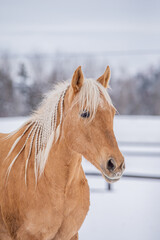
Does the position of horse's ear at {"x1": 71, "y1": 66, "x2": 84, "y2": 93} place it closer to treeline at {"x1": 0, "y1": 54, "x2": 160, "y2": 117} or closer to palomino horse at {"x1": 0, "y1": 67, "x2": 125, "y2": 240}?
palomino horse at {"x1": 0, "y1": 67, "x2": 125, "y2": 240}

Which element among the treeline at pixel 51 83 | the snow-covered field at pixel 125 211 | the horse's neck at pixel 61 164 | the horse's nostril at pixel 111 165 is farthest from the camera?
the treeline at pixel 51 83

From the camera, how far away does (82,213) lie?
1.39m

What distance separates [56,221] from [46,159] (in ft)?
1.15

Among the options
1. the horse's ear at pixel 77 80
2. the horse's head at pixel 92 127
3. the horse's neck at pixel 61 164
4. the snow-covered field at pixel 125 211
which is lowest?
the snow-covered field at pixel 125 211

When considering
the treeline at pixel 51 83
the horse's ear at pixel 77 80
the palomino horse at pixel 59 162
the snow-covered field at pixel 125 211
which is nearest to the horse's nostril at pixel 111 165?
the palomino horse at pixel 59 162

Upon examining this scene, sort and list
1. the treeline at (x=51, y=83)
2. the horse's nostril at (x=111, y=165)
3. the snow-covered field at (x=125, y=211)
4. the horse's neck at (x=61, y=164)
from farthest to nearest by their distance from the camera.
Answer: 1. the treeline at (x=51, y=83)
2. the snow-covered field at (x=125, y=211)
3. the horse's neck at (x=61, y=164)
4. the horse's nostril at (x=111, y=165)

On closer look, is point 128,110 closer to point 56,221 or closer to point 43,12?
point 43,12

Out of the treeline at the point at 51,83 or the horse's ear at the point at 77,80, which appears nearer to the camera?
the horse's ear at the point at 77,80

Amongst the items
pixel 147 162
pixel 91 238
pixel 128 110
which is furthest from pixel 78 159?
pixel 128 110

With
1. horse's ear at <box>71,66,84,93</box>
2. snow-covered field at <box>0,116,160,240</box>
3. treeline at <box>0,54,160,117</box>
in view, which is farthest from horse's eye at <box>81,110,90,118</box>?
treeline at <box>0,54,160,117</box>

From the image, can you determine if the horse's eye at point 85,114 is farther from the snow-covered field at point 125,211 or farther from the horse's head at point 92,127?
the snow-covered field at point 125,211

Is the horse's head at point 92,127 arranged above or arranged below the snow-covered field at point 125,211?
above

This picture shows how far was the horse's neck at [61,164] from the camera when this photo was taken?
129 cm

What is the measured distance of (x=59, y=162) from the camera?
1301 millimetres
